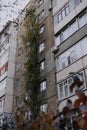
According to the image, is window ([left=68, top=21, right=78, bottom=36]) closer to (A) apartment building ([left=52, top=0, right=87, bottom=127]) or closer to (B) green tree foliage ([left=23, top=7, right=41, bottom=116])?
(A) apartment building ([left=52, top=0, right=87, bottom=127])

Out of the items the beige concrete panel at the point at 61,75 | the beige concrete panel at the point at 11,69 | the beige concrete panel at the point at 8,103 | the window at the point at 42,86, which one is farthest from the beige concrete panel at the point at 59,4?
the beige concrete panel at the point at 8,103

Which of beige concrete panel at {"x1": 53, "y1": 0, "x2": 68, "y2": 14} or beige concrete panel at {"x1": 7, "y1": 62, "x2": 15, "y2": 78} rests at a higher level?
beige concrete panel at {"x1": 53, "y1": 0, "x2": 68, "y2": 14}

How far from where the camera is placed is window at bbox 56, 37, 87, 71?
15297 mm

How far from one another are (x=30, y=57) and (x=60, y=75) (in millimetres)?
6034

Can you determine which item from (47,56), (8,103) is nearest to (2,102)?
(8,103)

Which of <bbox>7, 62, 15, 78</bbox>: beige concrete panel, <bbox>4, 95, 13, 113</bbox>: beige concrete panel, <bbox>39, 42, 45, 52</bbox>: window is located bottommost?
<bbox>4, 95, 13, 113</bbox>: beige concrete panel

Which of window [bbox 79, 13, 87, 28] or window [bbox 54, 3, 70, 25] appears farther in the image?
window [bbox 54, 3, 70, 25]

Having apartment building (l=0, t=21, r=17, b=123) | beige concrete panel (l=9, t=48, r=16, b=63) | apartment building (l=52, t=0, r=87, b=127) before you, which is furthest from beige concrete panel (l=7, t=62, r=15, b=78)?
apartment building (l=52, t=0, r=87, b=127)

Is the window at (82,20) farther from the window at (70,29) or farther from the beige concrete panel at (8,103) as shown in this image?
the beige concrete panel at (8,103)

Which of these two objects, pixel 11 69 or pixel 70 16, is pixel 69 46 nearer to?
pixel 70 16

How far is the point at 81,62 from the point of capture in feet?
48.9

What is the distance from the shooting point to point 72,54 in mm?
16219

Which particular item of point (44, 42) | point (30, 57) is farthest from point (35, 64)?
point (44, 42)

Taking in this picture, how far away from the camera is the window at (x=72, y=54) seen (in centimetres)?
1530
